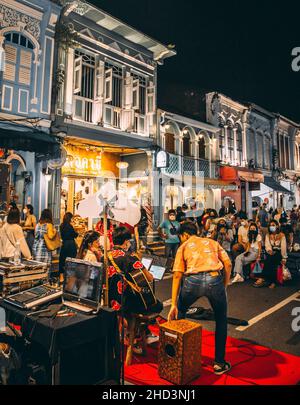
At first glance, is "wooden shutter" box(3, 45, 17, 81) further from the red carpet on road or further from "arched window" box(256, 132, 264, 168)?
"arched window" box(256, 132, 264, 168)

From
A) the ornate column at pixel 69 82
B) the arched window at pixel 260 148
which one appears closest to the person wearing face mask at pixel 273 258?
the ornate column at pixel 69 82

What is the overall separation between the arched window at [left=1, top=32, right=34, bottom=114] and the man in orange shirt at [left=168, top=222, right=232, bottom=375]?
9433mm

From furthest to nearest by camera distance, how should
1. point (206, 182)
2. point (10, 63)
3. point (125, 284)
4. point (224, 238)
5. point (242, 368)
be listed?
point (206, 182) → point (10, 63) → point (224, 238) → point (125, 284) → point (242, 368)

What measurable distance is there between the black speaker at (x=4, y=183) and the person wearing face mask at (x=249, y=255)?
826 centimetres

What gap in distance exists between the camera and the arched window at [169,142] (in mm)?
16927

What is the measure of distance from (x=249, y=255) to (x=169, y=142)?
32.9 feet

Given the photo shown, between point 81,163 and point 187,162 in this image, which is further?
point 187,162

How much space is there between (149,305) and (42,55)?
10889 millimetres

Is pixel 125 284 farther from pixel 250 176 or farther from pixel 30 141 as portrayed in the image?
pixel 250 176

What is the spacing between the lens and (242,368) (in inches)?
156

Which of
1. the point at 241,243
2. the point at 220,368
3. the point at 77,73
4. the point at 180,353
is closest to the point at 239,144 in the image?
the point at 77,73
